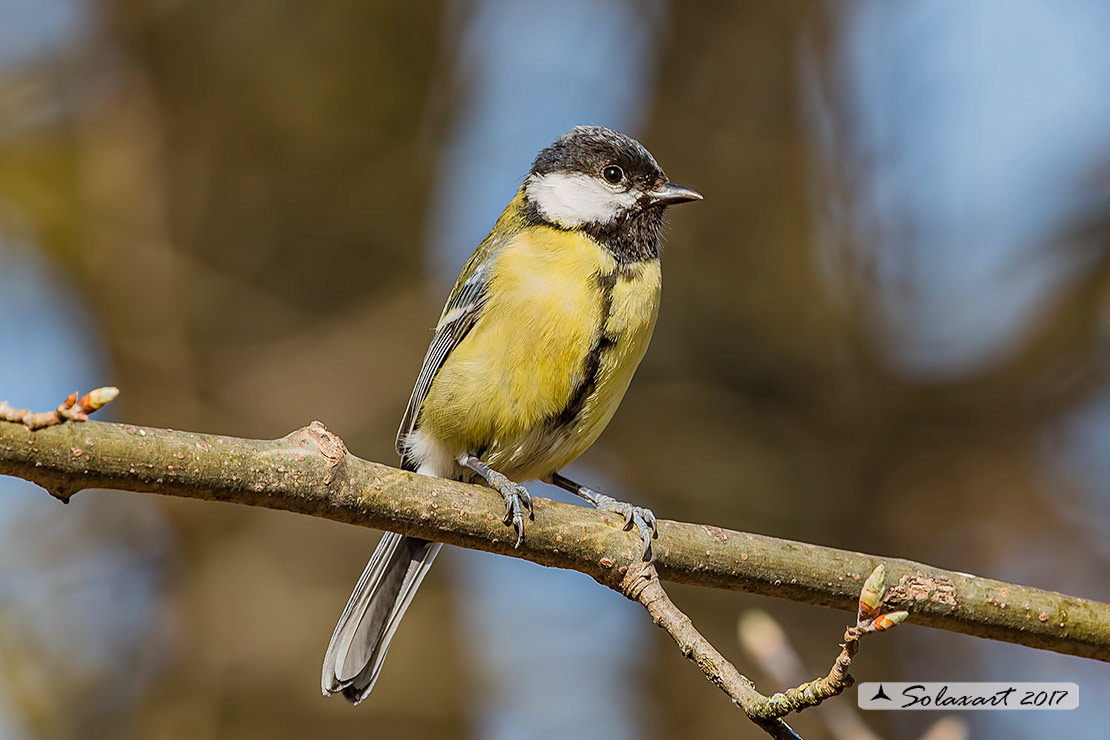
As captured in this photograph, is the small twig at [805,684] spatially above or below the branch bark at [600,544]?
below

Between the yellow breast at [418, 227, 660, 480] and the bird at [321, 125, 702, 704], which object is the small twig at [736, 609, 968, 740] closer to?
the bird at [321, 125, 702, 704]

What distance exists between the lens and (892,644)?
5.58 m

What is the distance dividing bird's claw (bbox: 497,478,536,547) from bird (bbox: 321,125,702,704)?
0.40m

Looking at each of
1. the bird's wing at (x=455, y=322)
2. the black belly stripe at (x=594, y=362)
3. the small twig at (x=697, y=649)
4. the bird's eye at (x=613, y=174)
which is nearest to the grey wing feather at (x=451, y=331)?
the bird's wing at (x=455, y=322)

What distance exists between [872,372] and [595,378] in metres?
3.02

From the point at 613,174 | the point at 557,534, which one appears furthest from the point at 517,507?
the point at 613,174

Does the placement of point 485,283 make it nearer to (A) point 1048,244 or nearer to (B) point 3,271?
(A) point 1048,244

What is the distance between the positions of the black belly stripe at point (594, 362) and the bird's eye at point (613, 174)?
613mm

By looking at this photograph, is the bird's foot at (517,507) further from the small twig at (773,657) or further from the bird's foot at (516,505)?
the small twig at (773,657)

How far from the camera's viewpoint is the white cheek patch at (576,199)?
374 centimetres

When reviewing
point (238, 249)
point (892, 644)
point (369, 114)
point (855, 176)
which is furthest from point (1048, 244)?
point (238, 249)

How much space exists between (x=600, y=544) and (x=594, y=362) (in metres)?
0.82

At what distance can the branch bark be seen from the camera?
2268 mm

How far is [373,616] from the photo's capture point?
3459 mm
